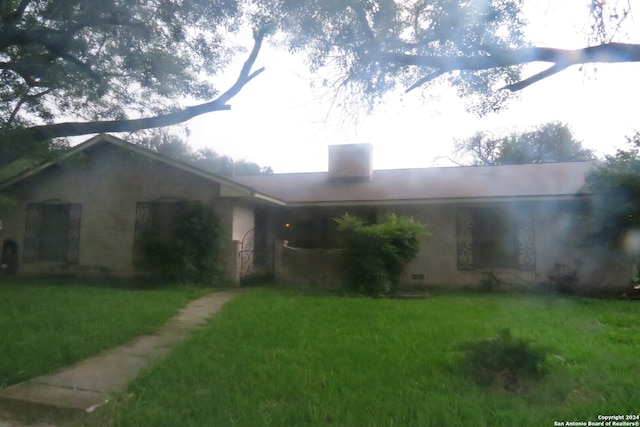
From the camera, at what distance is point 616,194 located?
12172mm

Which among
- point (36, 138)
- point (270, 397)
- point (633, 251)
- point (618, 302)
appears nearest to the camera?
point (270, 397)

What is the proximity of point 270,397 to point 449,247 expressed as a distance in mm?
10845

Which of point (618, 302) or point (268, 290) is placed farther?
point (268, 290)

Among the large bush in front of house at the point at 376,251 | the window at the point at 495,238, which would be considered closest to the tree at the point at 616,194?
the window at the point at 495,238

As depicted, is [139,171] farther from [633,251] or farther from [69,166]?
[633,251]

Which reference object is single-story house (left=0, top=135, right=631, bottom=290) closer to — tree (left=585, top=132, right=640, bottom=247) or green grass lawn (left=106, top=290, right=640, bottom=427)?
tree (left=585, top=132, right=640, bottom=247)

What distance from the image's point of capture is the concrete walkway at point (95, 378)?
4.63 meters

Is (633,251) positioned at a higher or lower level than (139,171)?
lower

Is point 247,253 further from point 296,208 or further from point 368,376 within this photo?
point 368,376

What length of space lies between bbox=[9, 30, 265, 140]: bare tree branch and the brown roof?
6917 millimetres

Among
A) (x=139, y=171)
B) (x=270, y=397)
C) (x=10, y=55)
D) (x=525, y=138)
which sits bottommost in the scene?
(x=270, y=397)

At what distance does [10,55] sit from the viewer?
986 centimetres

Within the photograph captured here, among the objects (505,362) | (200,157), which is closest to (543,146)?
(200,157)

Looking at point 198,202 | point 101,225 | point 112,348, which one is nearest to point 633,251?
point 198,202
